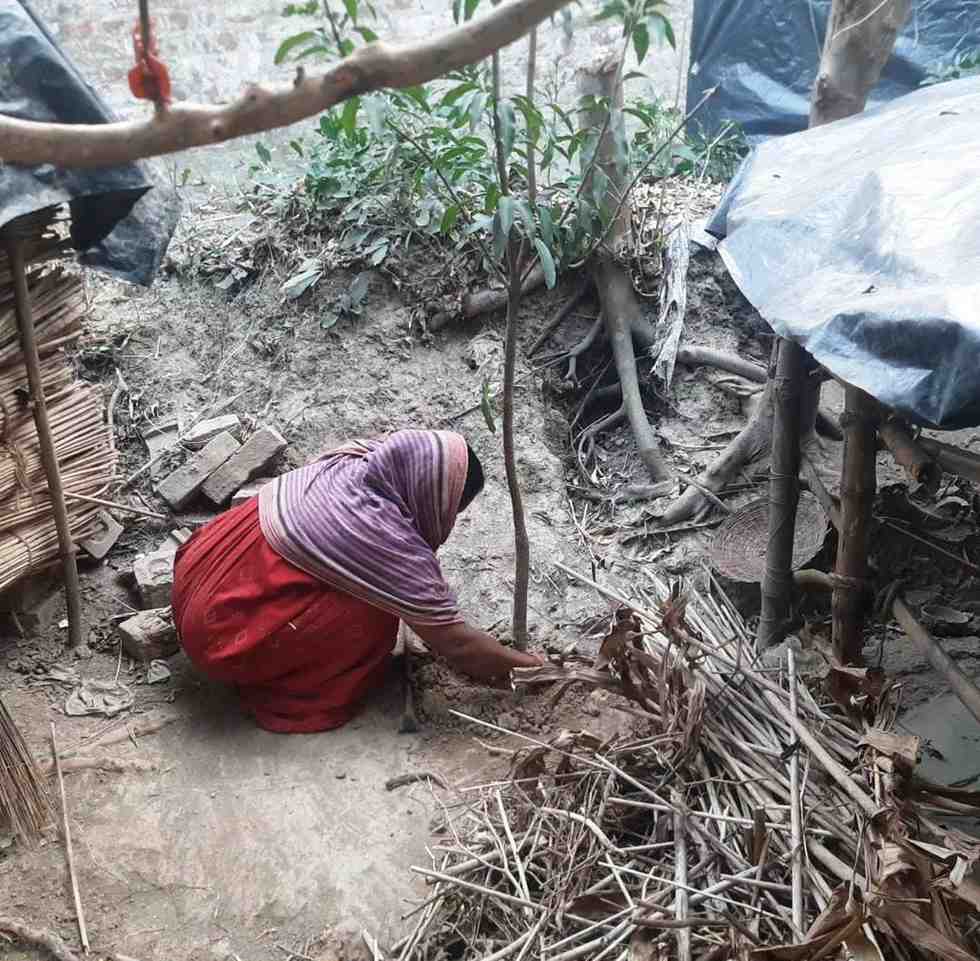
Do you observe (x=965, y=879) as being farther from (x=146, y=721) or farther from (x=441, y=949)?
(x=146, y=721)

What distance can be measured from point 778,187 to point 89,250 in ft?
7.88

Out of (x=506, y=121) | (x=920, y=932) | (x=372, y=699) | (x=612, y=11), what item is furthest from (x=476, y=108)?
Answer: (x=920, y=932)

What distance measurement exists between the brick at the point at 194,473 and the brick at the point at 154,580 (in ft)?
1.33

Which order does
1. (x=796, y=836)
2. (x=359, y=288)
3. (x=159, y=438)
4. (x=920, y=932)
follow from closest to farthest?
(x=920, y=932), (x=796, y=836), (x=159, y=438), (x=359, y=288)

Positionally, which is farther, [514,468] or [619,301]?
[619,301]

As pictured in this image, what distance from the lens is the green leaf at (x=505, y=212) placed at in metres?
2.72

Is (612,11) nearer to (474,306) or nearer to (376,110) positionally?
(376,110)

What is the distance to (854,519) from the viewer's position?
282 cm

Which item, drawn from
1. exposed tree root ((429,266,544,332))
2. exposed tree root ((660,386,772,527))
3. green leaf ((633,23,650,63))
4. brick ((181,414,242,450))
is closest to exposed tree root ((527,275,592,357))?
exposed tree root ((429,266,544,332))

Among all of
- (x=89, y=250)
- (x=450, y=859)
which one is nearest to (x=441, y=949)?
(x=450, y=859)

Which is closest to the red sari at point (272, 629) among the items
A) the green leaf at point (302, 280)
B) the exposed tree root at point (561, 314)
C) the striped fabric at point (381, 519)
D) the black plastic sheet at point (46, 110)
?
the striped fabric at point (381, 519)

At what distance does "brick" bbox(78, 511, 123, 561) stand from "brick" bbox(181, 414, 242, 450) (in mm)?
526

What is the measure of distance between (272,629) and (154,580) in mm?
938

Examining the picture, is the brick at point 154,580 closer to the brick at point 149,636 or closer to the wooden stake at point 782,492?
the brick at point 149,636
